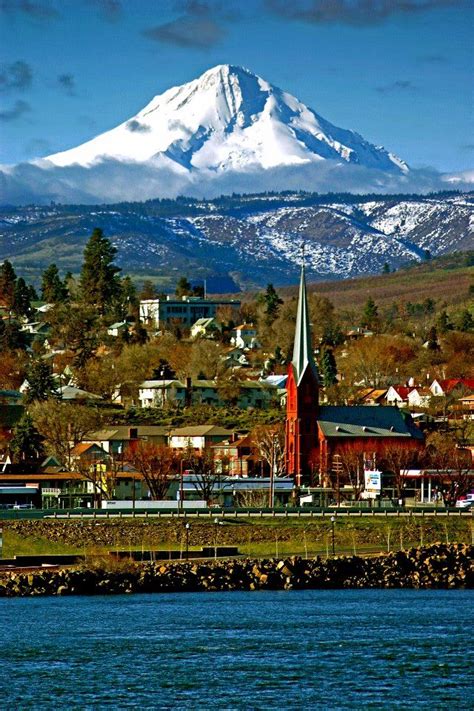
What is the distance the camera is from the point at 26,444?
129 m

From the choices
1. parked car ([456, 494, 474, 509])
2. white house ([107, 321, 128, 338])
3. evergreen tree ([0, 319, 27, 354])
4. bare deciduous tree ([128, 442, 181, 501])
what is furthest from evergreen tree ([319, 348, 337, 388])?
parked car ([456, 494, 474, 509])

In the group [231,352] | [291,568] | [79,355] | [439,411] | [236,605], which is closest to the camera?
[236,605]

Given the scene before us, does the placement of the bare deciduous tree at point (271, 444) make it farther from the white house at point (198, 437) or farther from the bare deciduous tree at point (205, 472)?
the bare deciduous tree at point (205, 472)

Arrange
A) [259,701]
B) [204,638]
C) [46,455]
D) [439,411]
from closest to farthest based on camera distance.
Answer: [259,701], [204,638], [46,455], [439,411]

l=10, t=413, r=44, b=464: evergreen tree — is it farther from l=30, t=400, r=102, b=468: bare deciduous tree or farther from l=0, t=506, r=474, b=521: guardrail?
l=0, t=506, r=474, b=521: guardrail

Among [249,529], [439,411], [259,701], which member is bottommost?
[259,701]

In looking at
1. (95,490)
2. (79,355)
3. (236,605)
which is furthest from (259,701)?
(79,355)

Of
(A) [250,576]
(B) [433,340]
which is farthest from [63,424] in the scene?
(B) [433,340]

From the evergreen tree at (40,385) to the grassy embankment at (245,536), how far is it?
176 feet

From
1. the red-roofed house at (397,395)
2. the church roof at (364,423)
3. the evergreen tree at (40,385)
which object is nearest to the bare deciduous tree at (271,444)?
the church roof at (364,423)

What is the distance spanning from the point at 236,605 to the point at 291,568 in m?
8.43

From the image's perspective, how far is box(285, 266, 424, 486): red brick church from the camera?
122 metres

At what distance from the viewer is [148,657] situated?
58938 mm

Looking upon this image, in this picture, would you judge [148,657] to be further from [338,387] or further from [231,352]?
[231,352]
